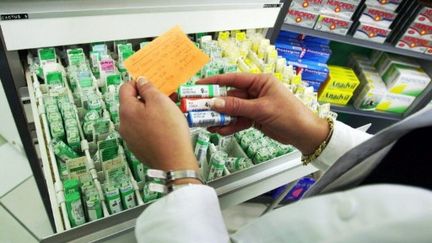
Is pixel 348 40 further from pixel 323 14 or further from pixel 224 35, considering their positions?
pixel 224 35

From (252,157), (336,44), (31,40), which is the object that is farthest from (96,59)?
(336,44)

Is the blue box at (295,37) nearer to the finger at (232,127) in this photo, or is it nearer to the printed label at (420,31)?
the printed label at (420,31)

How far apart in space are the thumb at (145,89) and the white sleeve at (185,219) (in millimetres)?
212

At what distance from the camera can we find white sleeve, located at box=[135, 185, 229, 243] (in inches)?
19.7

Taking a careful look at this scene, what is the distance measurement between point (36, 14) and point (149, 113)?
47cm

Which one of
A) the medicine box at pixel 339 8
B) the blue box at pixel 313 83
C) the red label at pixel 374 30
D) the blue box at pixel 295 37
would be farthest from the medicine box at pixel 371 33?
the blue box at pixel 313 83

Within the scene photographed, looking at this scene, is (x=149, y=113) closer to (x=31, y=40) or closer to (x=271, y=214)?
(x=271, y=214)

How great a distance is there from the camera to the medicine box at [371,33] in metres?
1.67

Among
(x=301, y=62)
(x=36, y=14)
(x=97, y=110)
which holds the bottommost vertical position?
(x=301, y=62)

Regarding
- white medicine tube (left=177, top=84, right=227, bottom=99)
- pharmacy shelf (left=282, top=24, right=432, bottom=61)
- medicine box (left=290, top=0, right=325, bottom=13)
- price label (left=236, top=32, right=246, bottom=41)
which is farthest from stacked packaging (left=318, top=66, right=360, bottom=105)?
white medicine tube (left=177, top=84, right=227, bottom=99)

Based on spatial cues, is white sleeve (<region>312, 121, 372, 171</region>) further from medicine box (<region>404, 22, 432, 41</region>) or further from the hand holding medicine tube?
medicine box (<region>404, 22, 432, 41</region>)

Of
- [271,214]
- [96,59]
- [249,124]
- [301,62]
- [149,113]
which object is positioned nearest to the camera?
[271,214]

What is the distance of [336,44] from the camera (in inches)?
81.7

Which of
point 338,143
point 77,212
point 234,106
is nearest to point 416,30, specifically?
point 338,143
